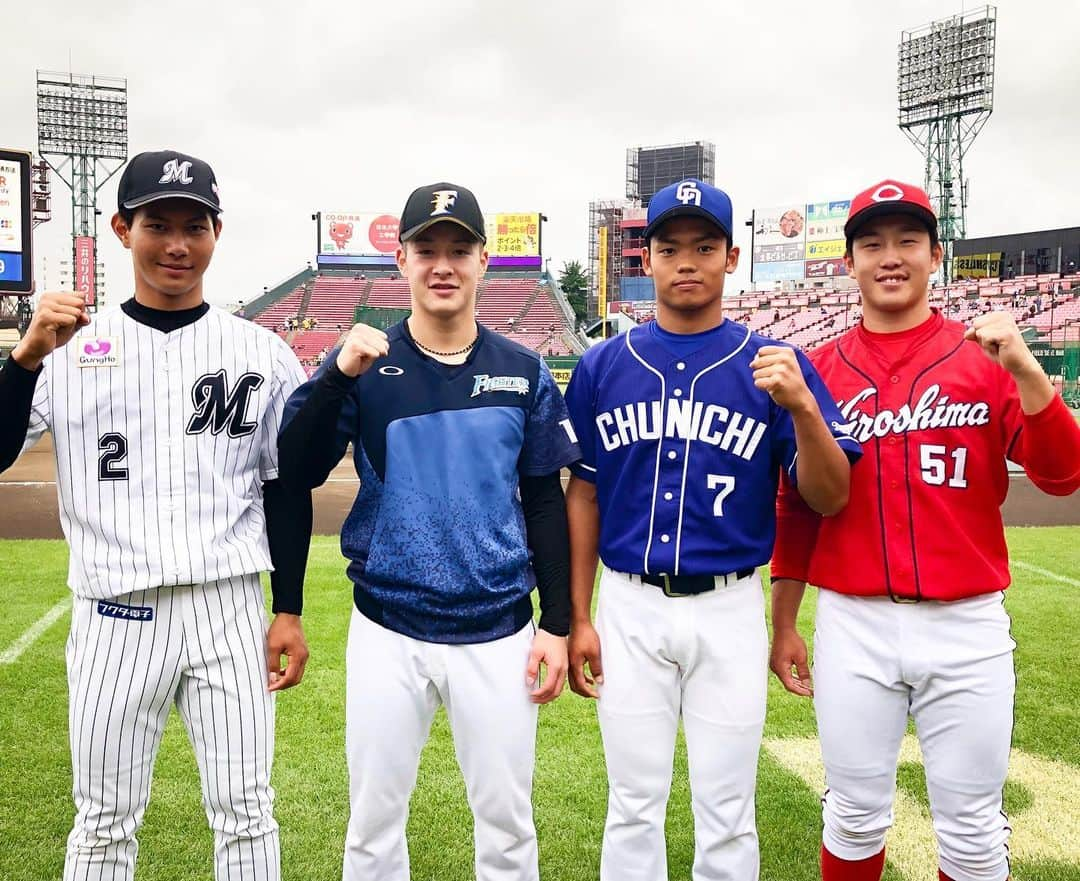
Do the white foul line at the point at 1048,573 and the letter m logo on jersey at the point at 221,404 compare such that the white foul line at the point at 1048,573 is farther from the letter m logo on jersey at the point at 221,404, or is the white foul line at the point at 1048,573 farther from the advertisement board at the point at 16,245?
the advertisement board at the point at 16,245

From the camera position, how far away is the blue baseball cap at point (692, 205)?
2.33 m

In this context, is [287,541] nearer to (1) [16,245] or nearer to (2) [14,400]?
(2) [14,400]

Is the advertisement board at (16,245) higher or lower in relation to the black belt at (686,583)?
higher

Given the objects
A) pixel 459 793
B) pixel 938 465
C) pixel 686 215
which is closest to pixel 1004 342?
pixel 938 465

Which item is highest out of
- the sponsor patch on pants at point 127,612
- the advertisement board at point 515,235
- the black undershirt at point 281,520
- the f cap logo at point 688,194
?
the advertisement board at point 515,235

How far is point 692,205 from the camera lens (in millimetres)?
2322

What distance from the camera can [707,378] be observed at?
2.35 meters

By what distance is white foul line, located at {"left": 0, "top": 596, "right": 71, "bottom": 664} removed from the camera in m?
5.24

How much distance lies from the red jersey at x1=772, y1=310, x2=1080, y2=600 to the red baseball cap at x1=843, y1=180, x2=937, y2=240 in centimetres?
30

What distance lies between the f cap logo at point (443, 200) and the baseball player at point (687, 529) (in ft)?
1.73

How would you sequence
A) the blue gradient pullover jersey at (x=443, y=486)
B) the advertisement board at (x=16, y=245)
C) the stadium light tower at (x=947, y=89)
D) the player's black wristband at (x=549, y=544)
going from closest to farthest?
the blue gradient pullover jersey at (x=443, y=486)
the player's black wristband at (x=549, y=544)
the advertisement board at (x=16, y=245)
the stadium light tower at (x=947, y=89)

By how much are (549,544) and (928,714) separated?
1052 mm

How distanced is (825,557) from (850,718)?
0.41 m

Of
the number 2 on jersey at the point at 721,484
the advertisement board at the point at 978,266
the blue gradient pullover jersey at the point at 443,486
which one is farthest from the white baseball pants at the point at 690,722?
the advertisement board at the point at 978,266
